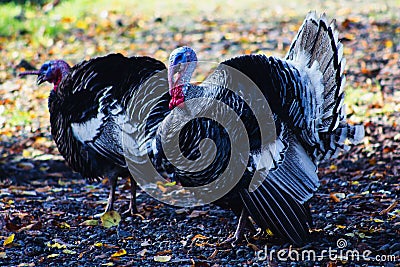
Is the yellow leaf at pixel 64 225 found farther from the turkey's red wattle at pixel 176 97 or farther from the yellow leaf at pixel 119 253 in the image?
the turkey's red wattle at pixel 176 97

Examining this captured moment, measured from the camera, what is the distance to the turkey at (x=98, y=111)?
4.97 meters

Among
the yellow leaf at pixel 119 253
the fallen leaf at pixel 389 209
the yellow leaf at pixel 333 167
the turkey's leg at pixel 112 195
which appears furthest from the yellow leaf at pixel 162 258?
the yellow leaf at pixel 333 167

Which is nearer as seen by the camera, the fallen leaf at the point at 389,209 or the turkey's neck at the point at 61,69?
the fallen leaf at the point at 389,209

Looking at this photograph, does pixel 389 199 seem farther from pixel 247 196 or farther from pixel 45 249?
pixel 45 249

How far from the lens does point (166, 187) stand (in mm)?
5836

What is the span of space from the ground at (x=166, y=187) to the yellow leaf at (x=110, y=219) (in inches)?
2.0

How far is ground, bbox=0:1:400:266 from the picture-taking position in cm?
436

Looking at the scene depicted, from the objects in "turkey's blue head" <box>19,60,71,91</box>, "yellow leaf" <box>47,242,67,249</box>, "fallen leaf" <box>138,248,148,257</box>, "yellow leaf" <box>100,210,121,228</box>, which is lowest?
"fallen leaf" <box>138,248,148,257</box>

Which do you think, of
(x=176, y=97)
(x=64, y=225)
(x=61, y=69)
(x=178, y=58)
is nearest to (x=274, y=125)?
(x=176, y=97)

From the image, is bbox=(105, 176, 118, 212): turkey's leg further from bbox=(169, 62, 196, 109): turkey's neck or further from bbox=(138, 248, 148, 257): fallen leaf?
bbox=(169, 62, 196, 109): turkey's neck

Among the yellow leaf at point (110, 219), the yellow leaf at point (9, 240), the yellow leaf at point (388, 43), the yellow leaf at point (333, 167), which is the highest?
the yellow leaf at point (388, 43)

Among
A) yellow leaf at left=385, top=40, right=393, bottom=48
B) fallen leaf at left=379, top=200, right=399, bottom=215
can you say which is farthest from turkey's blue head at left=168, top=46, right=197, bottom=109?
yellow leaf at left=385, top=40, right=393, bottom=48

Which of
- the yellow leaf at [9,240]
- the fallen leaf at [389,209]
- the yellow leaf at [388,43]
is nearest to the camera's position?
the yellow leaf at [9,240]

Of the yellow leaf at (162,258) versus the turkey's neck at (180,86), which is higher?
the turkey's neck at (180,86)
